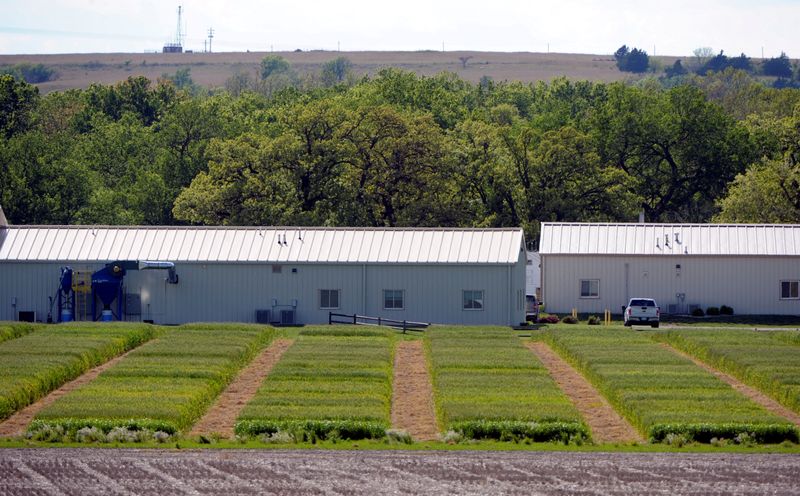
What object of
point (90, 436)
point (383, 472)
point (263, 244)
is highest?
point (263, 244)

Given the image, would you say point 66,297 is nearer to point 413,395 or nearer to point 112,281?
point 112,281

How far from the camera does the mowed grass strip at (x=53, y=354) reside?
42.3 m

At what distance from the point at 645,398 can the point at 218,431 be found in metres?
12.3

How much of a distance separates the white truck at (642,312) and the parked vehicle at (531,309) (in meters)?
4.06

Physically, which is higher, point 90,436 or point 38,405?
point 38,405

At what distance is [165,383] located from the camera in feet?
146

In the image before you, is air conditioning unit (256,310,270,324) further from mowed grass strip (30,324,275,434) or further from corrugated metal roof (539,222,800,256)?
corrugated metal roof (539,222,800,256)

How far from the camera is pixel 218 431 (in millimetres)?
38531

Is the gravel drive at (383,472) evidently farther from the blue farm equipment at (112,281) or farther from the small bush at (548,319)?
the small bush at (548,319)

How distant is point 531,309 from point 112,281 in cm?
1862

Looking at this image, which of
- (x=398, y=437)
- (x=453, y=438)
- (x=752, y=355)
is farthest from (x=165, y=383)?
(x=752, y=355)

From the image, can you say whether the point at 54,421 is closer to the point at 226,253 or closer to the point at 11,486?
the point at 11,486

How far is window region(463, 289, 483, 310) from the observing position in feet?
206

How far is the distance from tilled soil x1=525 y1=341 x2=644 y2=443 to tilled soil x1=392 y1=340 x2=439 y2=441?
14.1 feet
